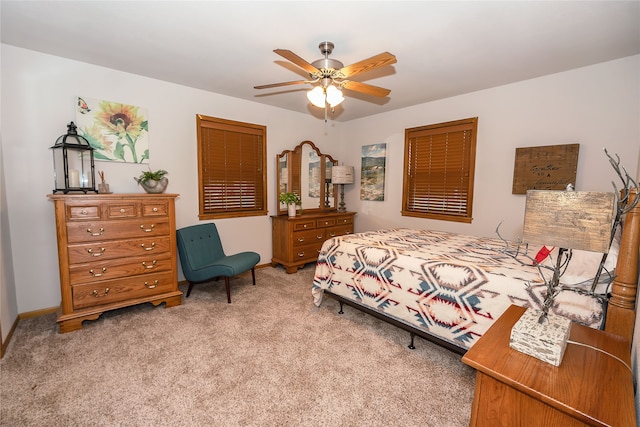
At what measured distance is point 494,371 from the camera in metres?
1.01

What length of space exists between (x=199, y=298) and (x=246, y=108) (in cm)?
272

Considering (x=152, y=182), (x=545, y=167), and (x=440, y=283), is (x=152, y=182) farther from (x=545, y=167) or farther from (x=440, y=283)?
(x=545, y=167)

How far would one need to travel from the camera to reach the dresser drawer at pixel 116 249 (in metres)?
2.60

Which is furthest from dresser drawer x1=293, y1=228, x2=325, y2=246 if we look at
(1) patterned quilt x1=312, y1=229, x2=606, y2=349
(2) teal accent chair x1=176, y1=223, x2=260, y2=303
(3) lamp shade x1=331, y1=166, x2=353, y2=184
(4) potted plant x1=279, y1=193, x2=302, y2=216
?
(1) patterned quilt x1=312, y1=229, x2=606, y2=349

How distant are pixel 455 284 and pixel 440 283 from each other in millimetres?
108

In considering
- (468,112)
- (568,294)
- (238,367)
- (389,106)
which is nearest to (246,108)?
(389,106)

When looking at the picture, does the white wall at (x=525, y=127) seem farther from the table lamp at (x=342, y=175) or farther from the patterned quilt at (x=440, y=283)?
the patterned quilt at (x=440, y=283)

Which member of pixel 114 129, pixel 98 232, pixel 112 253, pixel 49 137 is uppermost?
pixel 114 129

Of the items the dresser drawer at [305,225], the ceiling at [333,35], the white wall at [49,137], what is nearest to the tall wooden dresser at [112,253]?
the white wall at [49,137]

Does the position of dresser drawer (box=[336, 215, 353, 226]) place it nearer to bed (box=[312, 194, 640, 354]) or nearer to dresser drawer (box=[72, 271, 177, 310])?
bed (box=[312, 194, 640, 354])

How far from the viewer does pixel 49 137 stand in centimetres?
285

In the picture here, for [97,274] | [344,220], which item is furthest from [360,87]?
[97,274]

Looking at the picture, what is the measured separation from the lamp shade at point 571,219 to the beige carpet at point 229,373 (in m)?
1.25

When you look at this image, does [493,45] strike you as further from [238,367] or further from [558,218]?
[238,367]
